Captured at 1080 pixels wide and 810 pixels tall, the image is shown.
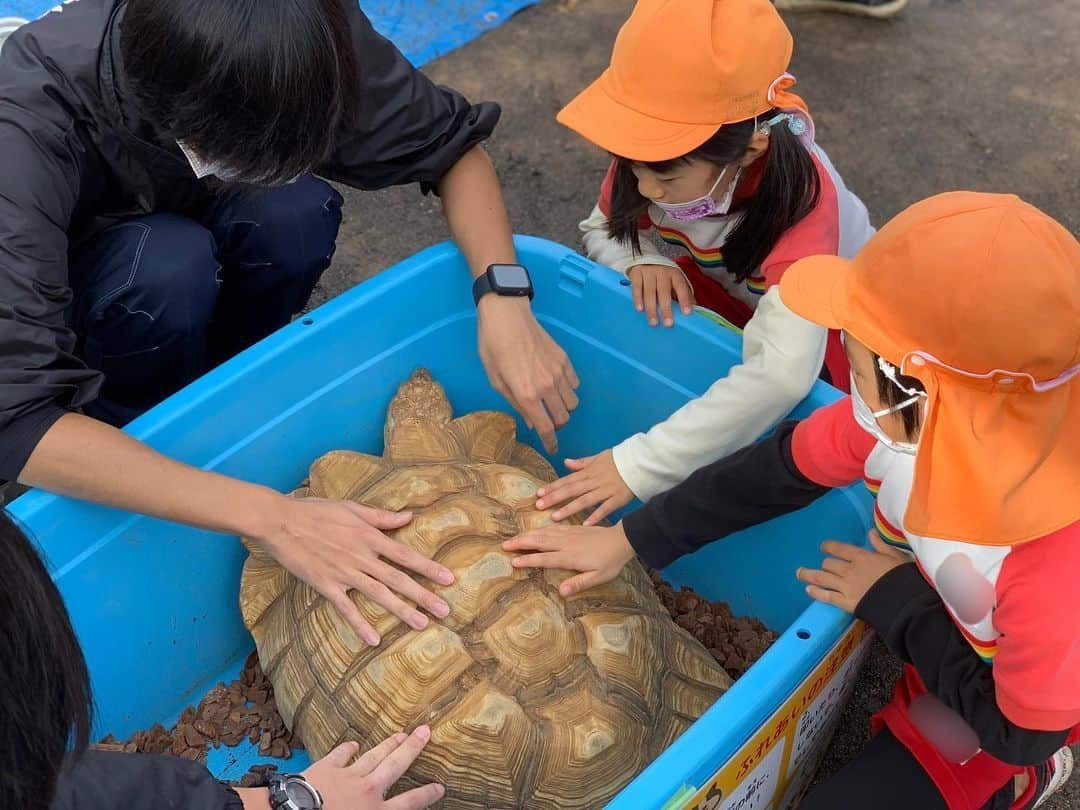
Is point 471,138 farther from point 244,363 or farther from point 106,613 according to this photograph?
point 106,613

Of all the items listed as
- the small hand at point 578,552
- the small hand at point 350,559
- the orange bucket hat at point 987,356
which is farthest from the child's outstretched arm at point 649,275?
the orange bucket hat at point 987,356

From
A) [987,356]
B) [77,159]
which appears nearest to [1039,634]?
[987,356]

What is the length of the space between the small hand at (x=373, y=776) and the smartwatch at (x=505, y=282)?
22.9 inches

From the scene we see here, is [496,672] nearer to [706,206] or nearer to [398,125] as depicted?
[706,206]

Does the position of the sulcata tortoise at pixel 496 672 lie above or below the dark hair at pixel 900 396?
below

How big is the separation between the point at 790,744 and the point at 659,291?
62 centimetres

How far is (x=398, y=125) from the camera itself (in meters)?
1.43

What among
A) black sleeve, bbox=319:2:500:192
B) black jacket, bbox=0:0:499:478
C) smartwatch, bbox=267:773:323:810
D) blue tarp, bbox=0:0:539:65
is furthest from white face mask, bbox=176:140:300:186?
blue tarp, bbox=0:0:539:65

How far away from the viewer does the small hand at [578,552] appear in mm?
1177

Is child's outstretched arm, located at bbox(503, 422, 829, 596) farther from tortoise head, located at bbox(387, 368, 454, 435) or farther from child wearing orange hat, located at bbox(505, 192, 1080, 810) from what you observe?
tortoise head, located at bbox(387, 368, 454, 435)

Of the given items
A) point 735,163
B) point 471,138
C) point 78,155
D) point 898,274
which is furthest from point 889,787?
point 78,155

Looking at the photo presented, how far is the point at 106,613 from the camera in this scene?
1.30 metres

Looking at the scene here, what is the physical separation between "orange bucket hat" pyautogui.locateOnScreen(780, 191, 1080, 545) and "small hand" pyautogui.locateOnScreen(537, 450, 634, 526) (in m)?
0.49

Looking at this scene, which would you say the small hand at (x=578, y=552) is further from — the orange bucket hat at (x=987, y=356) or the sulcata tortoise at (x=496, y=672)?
the orange bucket hat at (x=987, y=356)
